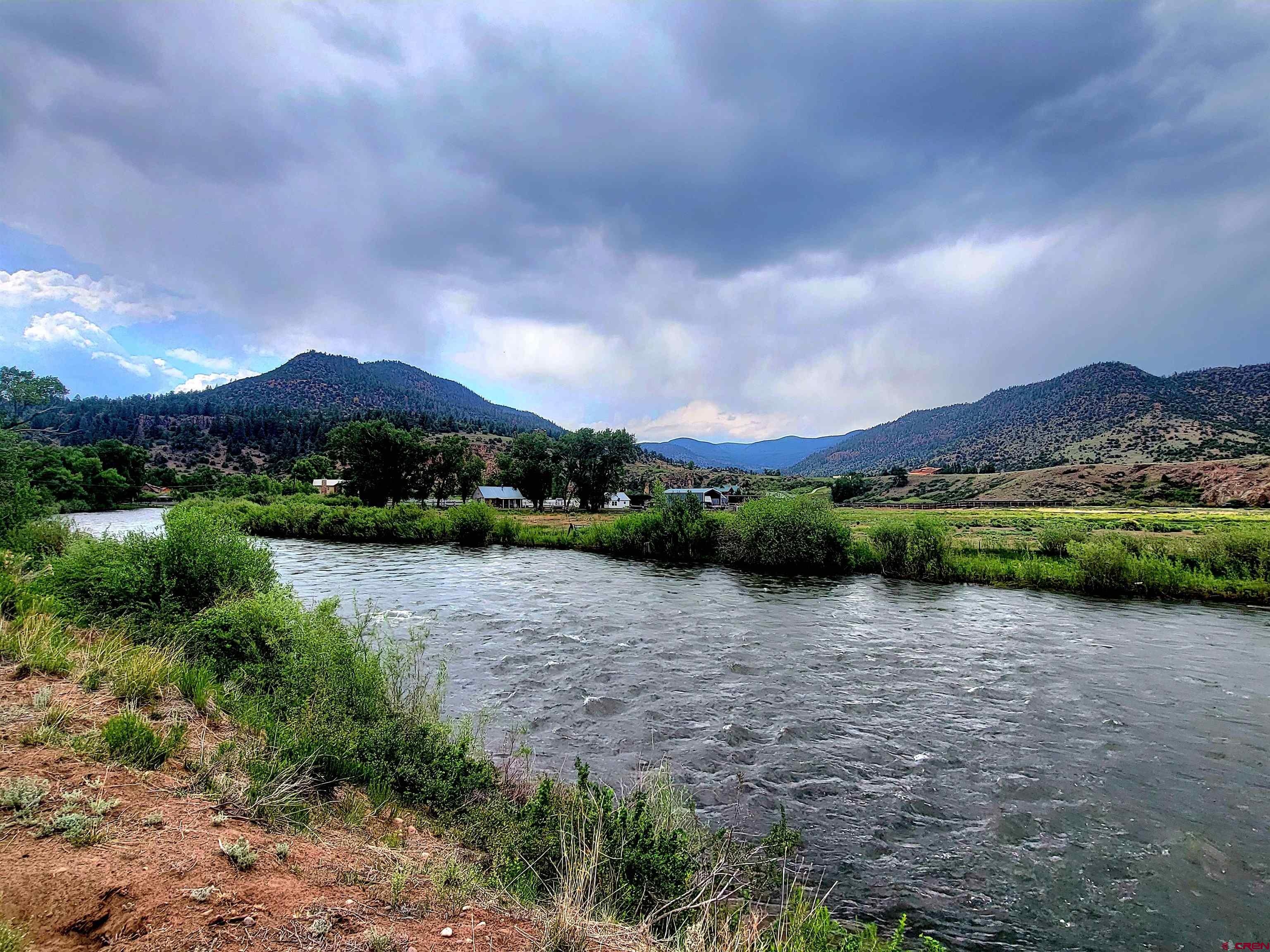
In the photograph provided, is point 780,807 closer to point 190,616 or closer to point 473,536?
point 190,616

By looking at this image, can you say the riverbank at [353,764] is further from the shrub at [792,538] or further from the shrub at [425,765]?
the shrub at [792,538]

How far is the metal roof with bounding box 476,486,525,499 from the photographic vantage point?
10362cm

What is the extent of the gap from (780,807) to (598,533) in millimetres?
37727

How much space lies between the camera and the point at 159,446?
150 metres

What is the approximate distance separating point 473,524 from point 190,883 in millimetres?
48576

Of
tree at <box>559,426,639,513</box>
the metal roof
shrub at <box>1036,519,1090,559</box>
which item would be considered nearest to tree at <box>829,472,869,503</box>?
tree at <box>559,426,639,513</box>

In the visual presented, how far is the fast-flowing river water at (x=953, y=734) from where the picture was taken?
23.4 ft

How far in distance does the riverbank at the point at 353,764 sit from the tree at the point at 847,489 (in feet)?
359

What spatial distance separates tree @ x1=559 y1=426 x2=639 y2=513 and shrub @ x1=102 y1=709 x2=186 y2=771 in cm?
7788

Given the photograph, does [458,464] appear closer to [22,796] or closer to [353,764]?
[353,764]

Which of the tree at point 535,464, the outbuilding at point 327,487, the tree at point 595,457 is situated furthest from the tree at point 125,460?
the tree at point 595,457

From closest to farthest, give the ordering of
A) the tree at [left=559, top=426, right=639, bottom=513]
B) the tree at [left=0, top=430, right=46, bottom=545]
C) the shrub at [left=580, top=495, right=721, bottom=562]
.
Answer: the tree at [left=0, top=430, right=46, bottom=545] → the shrub at [left=580, top=495, right=721, bottom=562] → the tree at [left=559, top=426, right=639, bottom=513]

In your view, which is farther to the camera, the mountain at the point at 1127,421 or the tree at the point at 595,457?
the mountain at the point at 1127,421

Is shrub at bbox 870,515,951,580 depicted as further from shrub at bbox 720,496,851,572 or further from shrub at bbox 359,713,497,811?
shrub at bbox 359,713,497,811
